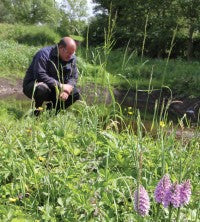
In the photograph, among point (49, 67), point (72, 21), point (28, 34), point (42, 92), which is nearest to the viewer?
point (42, 92)

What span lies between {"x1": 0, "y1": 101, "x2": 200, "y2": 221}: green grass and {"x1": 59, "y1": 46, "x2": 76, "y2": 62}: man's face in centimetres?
196

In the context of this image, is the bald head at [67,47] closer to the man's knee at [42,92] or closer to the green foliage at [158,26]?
the man's knee at [42,92]

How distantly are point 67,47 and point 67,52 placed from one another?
76mm

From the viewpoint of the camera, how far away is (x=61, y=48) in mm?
4996

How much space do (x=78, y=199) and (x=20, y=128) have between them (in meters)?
1.41

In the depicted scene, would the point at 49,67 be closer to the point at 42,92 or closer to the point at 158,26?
the point at 42,92

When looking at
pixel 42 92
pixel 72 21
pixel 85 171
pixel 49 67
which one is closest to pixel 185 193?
pixel 85 171

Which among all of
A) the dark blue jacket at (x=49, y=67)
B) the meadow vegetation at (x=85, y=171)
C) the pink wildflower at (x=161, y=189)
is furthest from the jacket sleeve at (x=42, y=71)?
the pink wildflower at (x=161, y=189)

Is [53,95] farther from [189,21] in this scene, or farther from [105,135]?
[189,21]

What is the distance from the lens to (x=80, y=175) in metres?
2.30

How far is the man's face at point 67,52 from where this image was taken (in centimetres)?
494

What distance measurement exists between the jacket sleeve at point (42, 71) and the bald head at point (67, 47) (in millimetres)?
300

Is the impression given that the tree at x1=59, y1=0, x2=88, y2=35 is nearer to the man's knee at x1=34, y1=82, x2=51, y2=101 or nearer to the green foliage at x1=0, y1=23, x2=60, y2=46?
the man's knee at x1=34, y1=82, x2=51, y2=101

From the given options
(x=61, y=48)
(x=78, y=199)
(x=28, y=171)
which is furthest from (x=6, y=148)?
(x=61, y=48)
